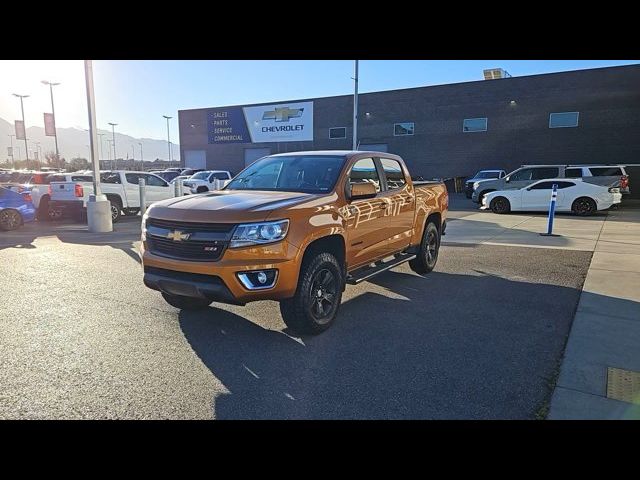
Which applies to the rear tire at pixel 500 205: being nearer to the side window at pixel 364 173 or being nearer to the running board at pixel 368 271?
the running board at pixel 368 271

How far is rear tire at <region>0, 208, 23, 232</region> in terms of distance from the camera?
38.2 feet

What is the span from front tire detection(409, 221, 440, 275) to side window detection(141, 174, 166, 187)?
37.8 feet

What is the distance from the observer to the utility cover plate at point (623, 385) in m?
3.22

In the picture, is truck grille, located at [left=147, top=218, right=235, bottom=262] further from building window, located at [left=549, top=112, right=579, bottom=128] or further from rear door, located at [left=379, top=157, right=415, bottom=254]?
building window, located at [left=549, top=112, right=579, bottom=128]

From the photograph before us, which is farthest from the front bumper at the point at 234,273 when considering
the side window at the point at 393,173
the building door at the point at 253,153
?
the building door at the point at 253,153

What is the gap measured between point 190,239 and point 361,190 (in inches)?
77.4

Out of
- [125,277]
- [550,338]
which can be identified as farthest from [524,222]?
[125,277]

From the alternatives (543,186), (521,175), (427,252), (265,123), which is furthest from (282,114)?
(427,252)

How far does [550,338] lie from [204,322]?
3.71 metres

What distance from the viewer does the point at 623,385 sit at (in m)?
3.41

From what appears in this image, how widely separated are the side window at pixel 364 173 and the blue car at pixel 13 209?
36.0 feet

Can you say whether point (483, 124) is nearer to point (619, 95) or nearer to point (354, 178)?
point (619, 95)
